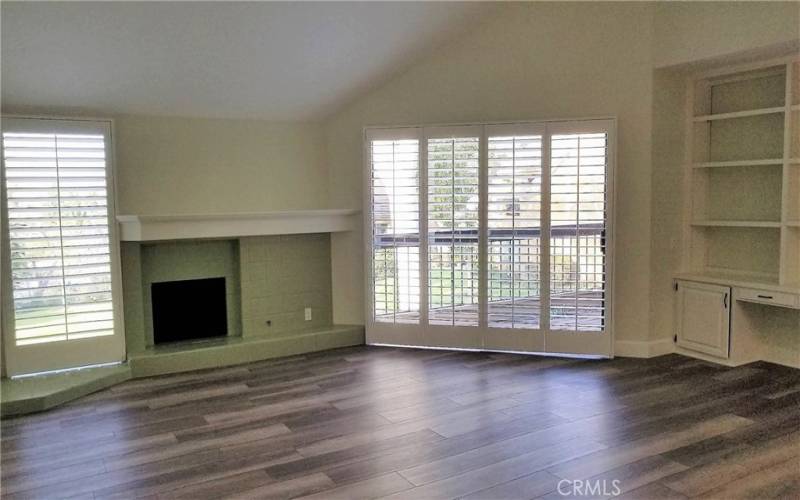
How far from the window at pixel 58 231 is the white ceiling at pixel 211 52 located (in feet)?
0.84

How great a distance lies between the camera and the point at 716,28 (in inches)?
176

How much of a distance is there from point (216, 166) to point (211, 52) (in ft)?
3.87

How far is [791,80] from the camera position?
4.41 m

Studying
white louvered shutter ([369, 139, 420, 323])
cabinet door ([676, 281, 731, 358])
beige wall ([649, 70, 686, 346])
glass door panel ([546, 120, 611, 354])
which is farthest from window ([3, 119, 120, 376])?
cabinet door ([676, 281, 731, 358])

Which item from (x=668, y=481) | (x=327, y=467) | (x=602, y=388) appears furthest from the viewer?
(x=602, y=388)

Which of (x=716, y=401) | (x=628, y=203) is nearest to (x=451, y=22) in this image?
(x=628, y=203)

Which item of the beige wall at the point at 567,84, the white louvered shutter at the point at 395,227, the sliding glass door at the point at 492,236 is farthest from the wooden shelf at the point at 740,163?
the white louvered shutter at the point at 395,227

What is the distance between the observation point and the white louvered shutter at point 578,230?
16.0 ft

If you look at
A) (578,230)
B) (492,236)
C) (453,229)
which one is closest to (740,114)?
(578,230)

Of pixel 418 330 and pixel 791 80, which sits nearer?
pixel 791 80

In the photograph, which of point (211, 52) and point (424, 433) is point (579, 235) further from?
point (211, 52)

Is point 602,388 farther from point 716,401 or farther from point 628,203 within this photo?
point 628,203

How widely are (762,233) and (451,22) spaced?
2.99m

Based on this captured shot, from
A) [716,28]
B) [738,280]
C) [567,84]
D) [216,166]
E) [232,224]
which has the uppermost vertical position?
[716,28]
